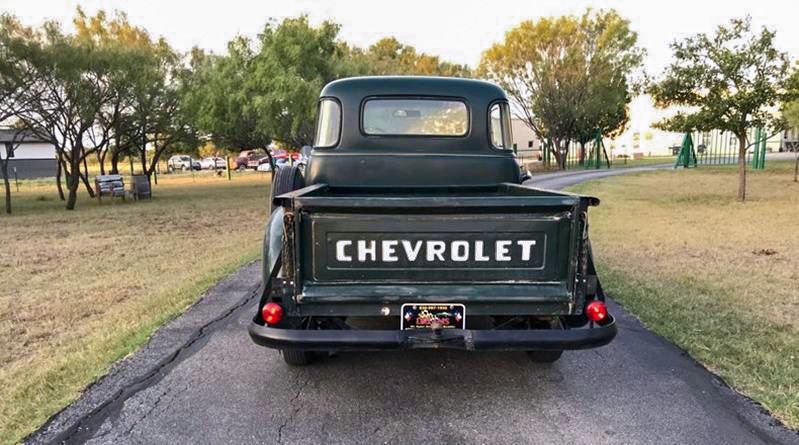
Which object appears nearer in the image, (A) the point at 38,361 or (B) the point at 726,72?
(A) the point at 38,361

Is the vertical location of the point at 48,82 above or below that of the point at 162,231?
above

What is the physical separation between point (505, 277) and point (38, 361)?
3666 mm

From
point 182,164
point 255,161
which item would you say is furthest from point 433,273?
point 182,164

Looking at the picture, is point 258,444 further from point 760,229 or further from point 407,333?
point 760,229

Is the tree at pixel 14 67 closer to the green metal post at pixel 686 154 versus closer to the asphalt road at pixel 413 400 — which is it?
the asphalt road at pixel 413 400

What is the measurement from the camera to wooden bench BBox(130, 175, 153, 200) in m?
20.6

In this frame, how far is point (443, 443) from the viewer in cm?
275

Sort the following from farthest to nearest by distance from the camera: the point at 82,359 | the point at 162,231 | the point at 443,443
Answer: the point at 162,231 < the point at 82,359 < the point at 443,443

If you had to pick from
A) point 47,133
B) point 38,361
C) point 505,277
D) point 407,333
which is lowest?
point 38,361

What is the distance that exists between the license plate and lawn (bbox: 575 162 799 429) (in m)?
1.91

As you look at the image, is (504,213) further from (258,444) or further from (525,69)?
(525,69)

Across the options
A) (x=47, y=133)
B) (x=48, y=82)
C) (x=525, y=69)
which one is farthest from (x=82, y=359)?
(x=525, y=69)

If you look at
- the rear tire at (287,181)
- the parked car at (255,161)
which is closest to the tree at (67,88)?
the rear tire at (287,181)

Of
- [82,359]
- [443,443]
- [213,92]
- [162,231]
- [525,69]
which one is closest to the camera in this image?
[443,443]
